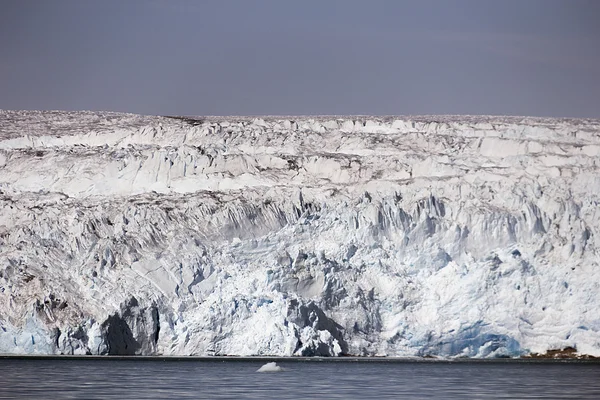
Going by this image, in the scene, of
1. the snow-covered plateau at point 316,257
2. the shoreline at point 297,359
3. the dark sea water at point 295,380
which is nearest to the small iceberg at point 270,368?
the dark sea water at point 295,380

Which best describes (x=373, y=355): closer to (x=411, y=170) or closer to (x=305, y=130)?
(x=411, y=170)

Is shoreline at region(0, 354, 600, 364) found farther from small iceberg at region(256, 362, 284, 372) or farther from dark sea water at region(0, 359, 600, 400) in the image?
small iceberg at region(256, 362, 284, 372)

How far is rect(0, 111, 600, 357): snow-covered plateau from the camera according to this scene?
43781 mm

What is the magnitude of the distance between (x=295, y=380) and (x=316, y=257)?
946cm

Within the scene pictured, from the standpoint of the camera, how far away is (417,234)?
153ft

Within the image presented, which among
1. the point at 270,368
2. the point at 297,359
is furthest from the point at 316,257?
the point at 270,368

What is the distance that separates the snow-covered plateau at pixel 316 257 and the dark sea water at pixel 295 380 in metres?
1.04

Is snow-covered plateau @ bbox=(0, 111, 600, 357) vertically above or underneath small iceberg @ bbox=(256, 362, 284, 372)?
above

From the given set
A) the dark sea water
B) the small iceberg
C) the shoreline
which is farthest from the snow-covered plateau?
the small iceberg

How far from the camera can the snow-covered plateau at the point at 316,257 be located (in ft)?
144

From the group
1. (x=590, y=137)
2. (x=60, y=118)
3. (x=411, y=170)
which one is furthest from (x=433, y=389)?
(x=60, y=118)

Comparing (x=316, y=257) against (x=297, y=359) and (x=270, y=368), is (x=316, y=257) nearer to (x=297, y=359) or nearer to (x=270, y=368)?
(x=297, y=359)

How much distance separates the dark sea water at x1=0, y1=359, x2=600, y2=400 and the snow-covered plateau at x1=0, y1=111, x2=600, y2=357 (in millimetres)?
1039

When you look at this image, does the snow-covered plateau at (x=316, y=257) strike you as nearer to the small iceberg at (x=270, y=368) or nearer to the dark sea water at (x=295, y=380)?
the dark sea water at (x=295, y=380)
